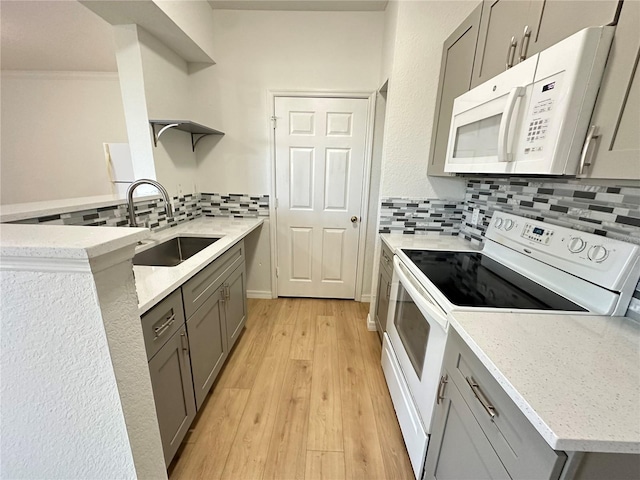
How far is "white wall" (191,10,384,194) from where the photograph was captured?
228 cm

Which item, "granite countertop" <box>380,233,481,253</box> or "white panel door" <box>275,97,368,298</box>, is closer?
Answer: "granite countertop" <box>380,233,481,253</box>

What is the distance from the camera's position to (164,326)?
1.10 meters

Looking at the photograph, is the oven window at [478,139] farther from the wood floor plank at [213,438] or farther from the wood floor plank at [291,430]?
the wood floor plank at [213,438]

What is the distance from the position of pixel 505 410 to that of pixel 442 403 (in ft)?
1.31

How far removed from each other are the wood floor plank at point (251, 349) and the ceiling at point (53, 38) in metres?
2.89

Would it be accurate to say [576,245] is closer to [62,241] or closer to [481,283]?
[481,283]

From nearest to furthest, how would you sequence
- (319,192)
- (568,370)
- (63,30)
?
(568,370) → (63,30) → (319,192)

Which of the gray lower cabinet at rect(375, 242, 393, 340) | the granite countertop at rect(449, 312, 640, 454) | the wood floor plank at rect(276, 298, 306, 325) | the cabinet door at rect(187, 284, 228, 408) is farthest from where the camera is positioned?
the wood floor plank at rect(276, 298, 306, 325)

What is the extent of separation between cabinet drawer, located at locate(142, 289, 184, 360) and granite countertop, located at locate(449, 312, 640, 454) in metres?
1.14

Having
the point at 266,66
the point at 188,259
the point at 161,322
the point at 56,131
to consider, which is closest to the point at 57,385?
the point at 161,322

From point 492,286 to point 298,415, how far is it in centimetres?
131

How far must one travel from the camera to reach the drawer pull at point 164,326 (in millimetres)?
1059

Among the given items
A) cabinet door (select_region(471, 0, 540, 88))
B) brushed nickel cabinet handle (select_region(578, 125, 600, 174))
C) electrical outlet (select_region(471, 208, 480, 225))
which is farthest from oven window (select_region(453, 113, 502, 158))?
electrical outlet (select_region(471, 208, 480, 225))

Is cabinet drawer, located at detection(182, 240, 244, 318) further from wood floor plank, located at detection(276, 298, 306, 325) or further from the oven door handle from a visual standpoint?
the oven door handle
